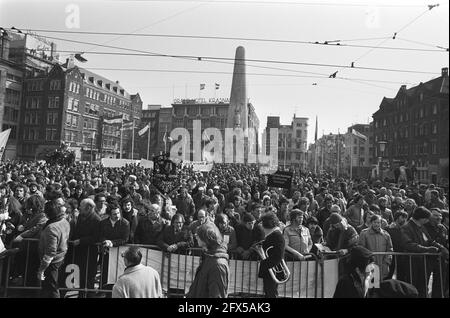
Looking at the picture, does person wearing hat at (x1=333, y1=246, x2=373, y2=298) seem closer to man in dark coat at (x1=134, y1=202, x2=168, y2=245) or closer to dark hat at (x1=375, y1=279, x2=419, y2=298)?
dark hat at (x1=375, y1=279, x2=419, y2=298)

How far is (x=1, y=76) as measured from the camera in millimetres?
28781

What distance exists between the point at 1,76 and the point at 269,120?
163 feet

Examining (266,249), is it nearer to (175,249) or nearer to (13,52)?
(175,249)

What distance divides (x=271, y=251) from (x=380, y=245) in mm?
A: 2272

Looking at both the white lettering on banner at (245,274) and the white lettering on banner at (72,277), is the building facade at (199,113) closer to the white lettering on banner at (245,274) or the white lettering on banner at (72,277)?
the white lettering on banner at (72,277)

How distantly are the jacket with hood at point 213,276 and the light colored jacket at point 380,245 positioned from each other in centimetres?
317

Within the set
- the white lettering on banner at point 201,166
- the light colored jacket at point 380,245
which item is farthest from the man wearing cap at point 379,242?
the white lettering on banner at point 201,166

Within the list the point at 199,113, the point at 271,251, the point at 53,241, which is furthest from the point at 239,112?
the point at 271,251

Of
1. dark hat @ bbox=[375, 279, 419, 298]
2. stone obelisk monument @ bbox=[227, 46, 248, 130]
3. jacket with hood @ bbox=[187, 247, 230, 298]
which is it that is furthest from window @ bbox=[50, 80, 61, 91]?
dark hat @ bbox=[375, 279, 419, 298]

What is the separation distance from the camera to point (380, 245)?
6.26 metres

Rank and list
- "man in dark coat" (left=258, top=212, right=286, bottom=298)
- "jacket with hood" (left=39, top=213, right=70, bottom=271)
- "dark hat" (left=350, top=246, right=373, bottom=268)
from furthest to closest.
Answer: "jacket with hood" (left=39, top=213, right=70, bottom=271)
"man in dark coat" (left=258, top=212, right=286, bottom=298)
"dark hat" (left=350, top=246, right=373, bottom=268)

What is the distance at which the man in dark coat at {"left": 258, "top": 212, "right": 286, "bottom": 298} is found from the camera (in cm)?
514

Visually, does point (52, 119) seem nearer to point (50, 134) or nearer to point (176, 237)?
point (50, 134)
